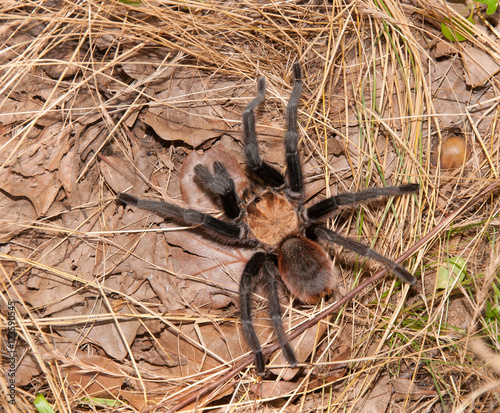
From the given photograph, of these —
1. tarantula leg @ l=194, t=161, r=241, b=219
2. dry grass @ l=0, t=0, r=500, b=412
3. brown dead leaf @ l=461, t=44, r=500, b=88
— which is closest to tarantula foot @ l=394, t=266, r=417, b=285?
dry grass @ l=0, t=0, r=500, b=412

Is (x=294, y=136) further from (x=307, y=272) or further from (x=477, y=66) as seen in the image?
(x=477, y=66)

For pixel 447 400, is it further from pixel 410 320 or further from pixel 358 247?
pixel 358 247

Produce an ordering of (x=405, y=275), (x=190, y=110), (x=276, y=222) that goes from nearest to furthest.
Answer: (x=405, y=275) < (x=276, y=222) < (x=190, y=110)

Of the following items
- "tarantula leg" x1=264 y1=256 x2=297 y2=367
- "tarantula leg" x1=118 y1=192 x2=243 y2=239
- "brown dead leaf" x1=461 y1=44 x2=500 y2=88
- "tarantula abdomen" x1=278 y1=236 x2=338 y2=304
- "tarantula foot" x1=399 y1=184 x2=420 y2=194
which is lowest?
"tarantula leg" x1=264 y1=256 x2=297 y2=367

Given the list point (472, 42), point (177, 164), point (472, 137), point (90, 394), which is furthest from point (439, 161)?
point (90, 394)

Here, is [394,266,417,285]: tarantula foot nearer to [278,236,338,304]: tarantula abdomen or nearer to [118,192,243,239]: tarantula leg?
[278,236,338,304]: tarantula abdomen

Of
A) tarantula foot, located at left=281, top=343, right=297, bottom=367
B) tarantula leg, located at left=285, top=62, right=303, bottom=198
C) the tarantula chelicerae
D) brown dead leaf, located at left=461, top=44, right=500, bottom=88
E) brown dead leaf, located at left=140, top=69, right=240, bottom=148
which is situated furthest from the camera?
brown dead leaf, located at left=140, top=69, right=240, bottom=148

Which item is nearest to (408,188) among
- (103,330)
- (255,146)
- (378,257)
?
(378,257)
